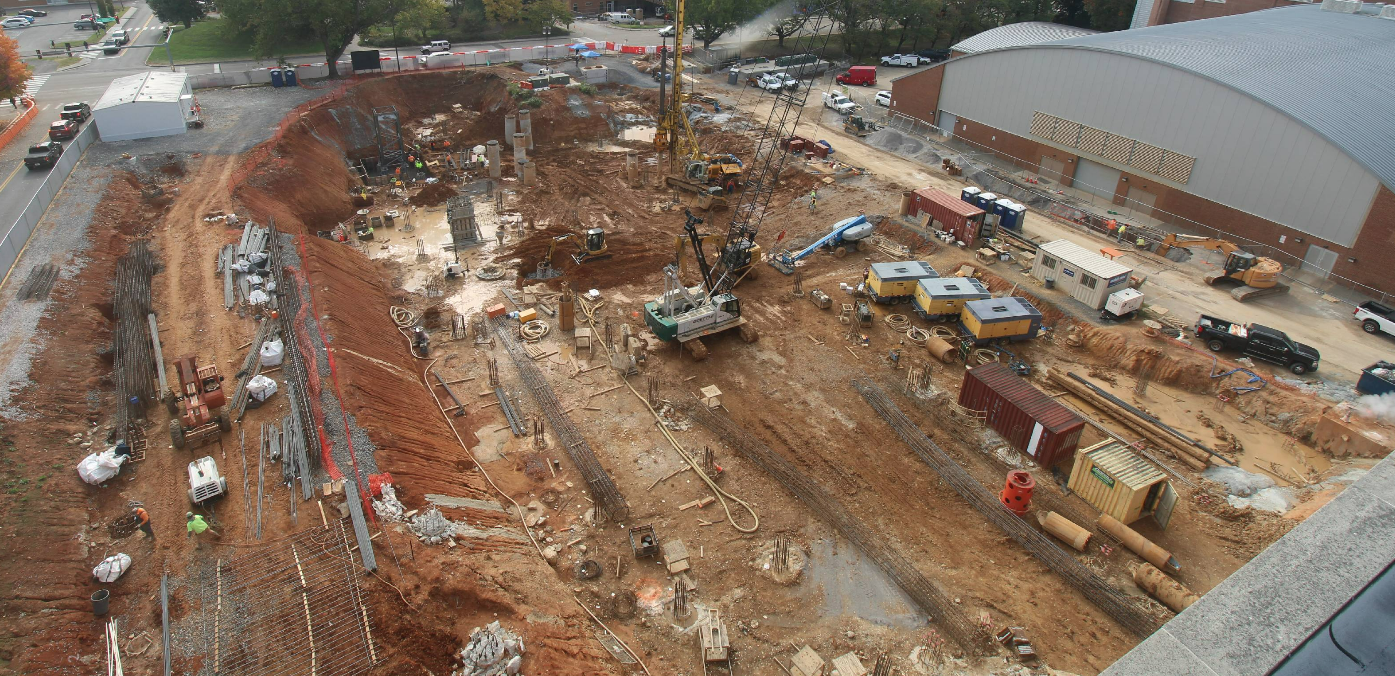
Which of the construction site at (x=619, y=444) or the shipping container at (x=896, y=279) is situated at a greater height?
the shipping container at (x=896, y=279)

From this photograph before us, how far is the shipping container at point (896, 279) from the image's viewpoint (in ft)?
110

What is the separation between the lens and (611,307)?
34406mm

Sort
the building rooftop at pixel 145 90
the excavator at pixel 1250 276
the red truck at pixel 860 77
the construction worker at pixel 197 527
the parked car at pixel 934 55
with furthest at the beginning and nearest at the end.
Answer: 1. the parked car at pixel 934 55
2. the red truck at pixel 860 77
3. the building rooftop at pixel 145 90
4. the excavator at pixel 1250 276
5. the construction worker at pixel 197 527

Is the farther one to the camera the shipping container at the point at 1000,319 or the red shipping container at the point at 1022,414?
the shipping container at the point at 1000,319

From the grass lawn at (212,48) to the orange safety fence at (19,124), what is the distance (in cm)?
1509

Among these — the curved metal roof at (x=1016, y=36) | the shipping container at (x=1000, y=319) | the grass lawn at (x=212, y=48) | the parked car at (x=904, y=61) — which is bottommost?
the shipping container at (x=1000, y=319)

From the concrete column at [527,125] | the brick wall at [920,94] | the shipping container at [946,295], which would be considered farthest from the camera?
the brick wall at [920,94]

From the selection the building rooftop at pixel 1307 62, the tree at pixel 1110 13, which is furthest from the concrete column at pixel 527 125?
the tree at pixel 1110 13

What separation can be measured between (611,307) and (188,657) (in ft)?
71.0

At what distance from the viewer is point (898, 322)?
32.8 meters

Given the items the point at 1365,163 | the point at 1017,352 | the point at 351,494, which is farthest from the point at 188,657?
the point at 1365,163

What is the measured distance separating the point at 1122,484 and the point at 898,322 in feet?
41.8

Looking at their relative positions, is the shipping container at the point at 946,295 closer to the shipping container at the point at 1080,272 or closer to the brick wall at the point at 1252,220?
the shipping container at the point at 1080,272

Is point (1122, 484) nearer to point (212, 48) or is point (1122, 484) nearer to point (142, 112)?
Result: point (142, 112)
